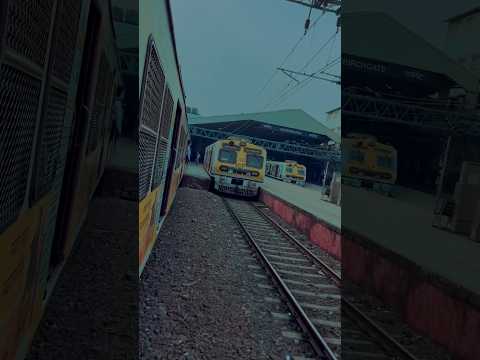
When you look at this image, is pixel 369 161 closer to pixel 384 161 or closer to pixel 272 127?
pixel 384 161

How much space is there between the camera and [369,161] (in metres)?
20.8

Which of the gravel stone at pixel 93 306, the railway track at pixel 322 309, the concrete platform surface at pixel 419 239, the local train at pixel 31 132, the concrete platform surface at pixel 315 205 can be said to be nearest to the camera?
the local train at pixel 31 132

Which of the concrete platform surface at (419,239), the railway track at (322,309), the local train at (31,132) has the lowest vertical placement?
the railway track at (322,309)

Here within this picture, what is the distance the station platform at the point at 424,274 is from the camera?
491cm

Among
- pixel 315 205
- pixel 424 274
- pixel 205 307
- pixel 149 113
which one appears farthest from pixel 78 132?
pixel 315 205

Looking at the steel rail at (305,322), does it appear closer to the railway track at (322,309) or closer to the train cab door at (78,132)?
the railway track at (322,309)

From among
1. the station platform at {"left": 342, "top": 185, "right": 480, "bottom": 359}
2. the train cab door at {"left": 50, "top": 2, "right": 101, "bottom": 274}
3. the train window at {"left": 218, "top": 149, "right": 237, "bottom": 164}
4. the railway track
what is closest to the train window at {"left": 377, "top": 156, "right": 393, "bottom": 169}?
the station platform at {"left": 342, "top": 185, "right": 480, "bottom": 359}

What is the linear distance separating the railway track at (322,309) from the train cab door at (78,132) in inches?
108

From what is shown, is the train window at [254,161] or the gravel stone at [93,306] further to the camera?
the train window at [254,161]

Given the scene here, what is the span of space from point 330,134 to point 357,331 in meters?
11.9

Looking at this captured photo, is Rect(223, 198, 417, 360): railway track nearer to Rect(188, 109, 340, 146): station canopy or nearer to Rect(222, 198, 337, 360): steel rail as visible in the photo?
Rect(222, 198, 337, 360): steel rail

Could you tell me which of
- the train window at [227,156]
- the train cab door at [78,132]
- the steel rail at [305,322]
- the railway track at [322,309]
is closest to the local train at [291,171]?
the train window at [227,156]

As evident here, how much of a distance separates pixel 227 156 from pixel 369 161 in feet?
28.8

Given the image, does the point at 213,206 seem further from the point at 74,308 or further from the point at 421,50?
the point at 421,50
